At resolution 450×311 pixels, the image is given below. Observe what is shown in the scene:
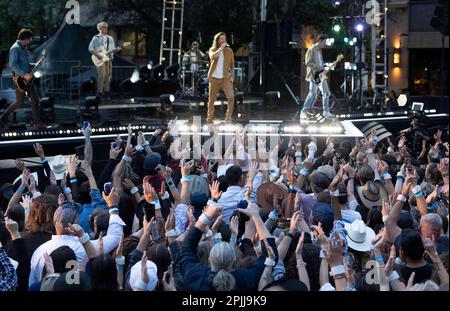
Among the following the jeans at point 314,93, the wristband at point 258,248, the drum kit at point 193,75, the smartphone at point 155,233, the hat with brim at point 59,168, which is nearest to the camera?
the wristband at point 258,248

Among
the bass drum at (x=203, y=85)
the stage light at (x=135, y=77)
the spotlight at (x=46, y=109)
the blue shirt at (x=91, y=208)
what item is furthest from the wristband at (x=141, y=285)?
the stage light at (x=135, y=77)

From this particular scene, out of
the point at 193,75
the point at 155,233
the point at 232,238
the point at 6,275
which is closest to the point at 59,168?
the point at 155,233

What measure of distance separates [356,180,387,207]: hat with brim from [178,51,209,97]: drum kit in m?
9.62

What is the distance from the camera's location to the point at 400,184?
600cm

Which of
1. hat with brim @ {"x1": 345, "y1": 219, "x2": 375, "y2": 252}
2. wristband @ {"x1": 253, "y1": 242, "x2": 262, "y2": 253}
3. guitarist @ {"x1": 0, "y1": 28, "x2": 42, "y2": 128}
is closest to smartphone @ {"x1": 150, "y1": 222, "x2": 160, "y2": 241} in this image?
wristband @ {"x1": 253, "y1": 242, "x2": 262, "y2": 253}

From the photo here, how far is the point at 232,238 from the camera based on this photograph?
4805mm

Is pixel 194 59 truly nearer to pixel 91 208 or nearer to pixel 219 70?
pixel 219 70

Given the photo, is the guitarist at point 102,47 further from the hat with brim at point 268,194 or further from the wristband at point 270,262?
the wristband at point 270,262

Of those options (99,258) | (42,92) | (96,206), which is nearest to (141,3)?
(42,92)

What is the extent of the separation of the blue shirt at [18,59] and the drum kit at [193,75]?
16.9ft

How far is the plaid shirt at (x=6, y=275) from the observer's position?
4234 millimetres

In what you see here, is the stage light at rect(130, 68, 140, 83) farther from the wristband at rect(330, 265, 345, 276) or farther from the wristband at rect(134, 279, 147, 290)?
the wristband at rect(330, 265, 345, 276)

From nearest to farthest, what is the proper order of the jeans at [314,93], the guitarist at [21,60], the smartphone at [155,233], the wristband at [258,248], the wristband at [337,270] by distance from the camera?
the wristband at [337,270]
the wristband at [258,248]
the smartphone at [155,233]
the guitarist at [21,60]
the jeans at [314,93]

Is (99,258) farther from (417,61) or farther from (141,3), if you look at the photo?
(417,61)
